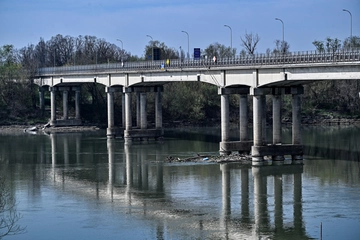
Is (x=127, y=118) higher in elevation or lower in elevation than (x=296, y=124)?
higher

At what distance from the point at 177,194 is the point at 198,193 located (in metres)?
1.48

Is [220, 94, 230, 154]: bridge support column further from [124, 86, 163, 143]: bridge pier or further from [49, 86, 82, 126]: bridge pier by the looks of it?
[49, 86, 82, 126]: bridge pier

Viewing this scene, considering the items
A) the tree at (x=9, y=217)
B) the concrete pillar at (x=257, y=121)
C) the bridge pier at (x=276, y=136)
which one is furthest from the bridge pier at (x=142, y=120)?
the tree at (x=9, y=217)

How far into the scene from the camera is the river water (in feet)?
138

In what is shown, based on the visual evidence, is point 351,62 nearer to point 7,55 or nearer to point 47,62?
point 7,55

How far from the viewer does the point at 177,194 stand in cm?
5306

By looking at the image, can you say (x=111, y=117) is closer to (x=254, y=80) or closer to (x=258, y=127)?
(x=254, y=80)

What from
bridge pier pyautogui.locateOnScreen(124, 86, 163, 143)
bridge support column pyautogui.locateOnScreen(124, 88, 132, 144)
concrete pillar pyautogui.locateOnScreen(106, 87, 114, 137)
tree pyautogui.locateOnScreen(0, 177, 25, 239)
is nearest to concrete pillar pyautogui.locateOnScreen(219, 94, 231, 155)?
bridge pier pyautogui.locateOnScreen(124, 86, 163, 143)

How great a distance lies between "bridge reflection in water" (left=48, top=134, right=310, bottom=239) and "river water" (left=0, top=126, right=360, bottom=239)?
6 centimetres

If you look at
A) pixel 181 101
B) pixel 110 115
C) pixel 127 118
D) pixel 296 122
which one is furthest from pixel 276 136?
pixel 181 101

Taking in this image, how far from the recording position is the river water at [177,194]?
138 feet

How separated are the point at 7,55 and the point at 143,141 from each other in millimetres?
77682

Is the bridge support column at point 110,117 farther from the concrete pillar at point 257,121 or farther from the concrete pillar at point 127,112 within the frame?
the concrete pillar at point 257,121

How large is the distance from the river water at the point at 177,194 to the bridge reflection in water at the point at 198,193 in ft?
0.20
